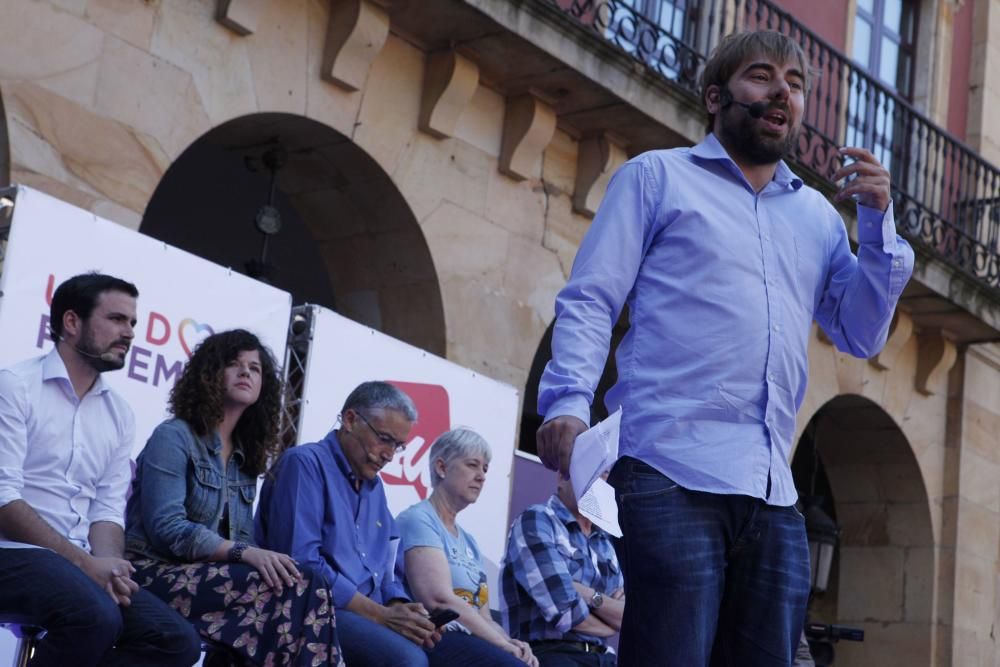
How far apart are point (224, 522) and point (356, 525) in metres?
0.60

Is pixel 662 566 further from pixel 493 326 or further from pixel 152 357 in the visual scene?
pixel 493 326

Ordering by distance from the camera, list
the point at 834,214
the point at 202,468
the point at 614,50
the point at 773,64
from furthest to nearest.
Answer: the point at 614,50 → the point at 202,468 → the point at 834,214 → the point at 773,64

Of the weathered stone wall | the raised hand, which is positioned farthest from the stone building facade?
the raised hand

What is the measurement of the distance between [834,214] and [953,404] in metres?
10.7

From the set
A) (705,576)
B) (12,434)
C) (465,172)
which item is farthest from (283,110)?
Result: (705,576)

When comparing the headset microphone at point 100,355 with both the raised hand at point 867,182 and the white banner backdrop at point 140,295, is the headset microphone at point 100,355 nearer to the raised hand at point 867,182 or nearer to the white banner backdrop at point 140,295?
the white banner backdrop at point 140,295

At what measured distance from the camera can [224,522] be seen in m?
5.40

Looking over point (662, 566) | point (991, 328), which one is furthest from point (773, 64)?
point (991, 328)

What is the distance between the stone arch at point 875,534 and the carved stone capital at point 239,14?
651 centimetres

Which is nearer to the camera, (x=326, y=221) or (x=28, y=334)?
(x=28, y=334)

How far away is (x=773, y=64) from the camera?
347 centimetres

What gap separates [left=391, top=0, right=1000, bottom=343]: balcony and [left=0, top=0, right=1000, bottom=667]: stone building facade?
0.02 metres

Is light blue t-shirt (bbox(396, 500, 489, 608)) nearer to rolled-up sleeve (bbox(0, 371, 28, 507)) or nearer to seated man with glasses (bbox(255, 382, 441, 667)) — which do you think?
seated man with glasses (bbox(255, 382, 441, 667))

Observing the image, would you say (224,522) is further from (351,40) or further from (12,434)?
(351,40)
